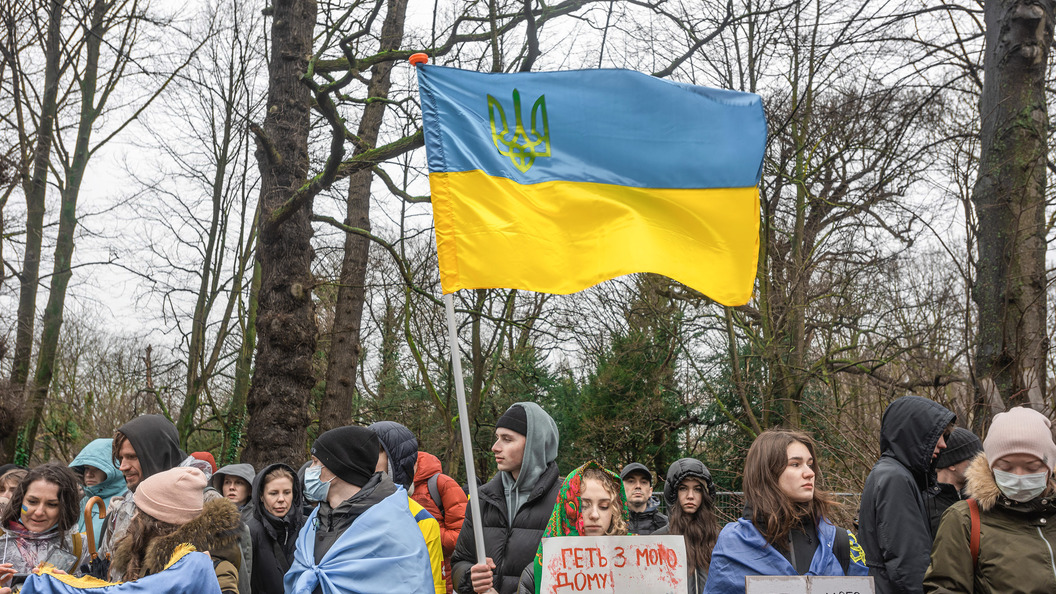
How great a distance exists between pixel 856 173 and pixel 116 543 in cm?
1309

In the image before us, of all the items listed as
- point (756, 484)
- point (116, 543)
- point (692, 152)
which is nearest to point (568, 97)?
point (692, 152)

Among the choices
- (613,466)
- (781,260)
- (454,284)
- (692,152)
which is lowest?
(613,466)

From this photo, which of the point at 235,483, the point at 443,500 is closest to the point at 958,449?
the point at 443,500

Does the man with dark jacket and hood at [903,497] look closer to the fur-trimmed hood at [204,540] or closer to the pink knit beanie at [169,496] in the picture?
the fur-trimmed hood at [204,540]

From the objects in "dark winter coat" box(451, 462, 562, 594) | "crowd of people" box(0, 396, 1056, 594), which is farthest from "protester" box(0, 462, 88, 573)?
"dark winter coat" box(451, 462, 562, 594)

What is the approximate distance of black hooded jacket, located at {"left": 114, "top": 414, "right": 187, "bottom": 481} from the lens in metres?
4.51

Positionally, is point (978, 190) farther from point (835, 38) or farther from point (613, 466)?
point (613, 466)

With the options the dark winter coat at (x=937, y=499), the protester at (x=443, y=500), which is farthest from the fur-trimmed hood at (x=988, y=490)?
the protester at (x=443, y=500)

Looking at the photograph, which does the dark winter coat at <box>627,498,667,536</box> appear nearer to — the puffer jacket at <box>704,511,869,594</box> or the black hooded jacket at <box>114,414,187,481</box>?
the puffer jacket at <box>704,511,869,594</box>

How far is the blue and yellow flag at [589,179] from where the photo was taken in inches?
179

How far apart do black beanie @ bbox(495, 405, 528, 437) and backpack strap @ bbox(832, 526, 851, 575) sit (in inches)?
63.5

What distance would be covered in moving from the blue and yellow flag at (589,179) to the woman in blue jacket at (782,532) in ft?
3.62

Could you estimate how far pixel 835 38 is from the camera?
28.5 feet

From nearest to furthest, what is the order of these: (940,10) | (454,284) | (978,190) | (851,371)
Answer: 1. (454,284)
2. (978,190)
3. (940,10)
4. (851,371)
